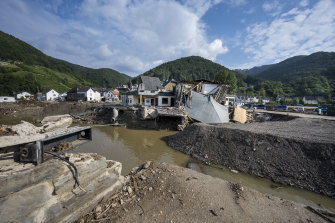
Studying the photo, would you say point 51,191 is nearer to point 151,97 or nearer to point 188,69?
point 151,97

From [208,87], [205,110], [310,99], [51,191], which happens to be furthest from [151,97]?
[310,99]

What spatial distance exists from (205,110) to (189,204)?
49.4 ft

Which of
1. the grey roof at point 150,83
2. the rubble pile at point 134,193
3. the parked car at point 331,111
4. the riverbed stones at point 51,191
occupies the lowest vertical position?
the rubble pile at point 134,193

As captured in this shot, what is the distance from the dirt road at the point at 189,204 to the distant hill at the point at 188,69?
11405cm

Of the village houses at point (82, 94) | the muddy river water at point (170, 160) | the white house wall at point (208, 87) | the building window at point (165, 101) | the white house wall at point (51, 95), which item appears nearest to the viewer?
the muddy river water at point (170, 160)

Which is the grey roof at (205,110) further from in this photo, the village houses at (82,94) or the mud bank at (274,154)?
the village houses at (82,94)

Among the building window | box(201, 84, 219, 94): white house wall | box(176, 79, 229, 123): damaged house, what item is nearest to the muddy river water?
box(176, 79, 229, 123): damaged house

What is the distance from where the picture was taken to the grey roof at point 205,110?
1830 cm

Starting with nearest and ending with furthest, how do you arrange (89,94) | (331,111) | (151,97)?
(151,97) < (331,111) < (89,94)

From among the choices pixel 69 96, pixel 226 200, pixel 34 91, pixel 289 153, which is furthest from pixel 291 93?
pixel 34 91

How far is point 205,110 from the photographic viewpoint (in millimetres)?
18547

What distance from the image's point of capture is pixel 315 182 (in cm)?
690

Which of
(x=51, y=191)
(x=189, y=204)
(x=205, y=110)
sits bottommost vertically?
(x=189, y=204)

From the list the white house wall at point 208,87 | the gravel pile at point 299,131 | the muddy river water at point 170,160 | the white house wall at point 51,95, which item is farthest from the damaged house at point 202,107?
the white house wall at point 51,95
